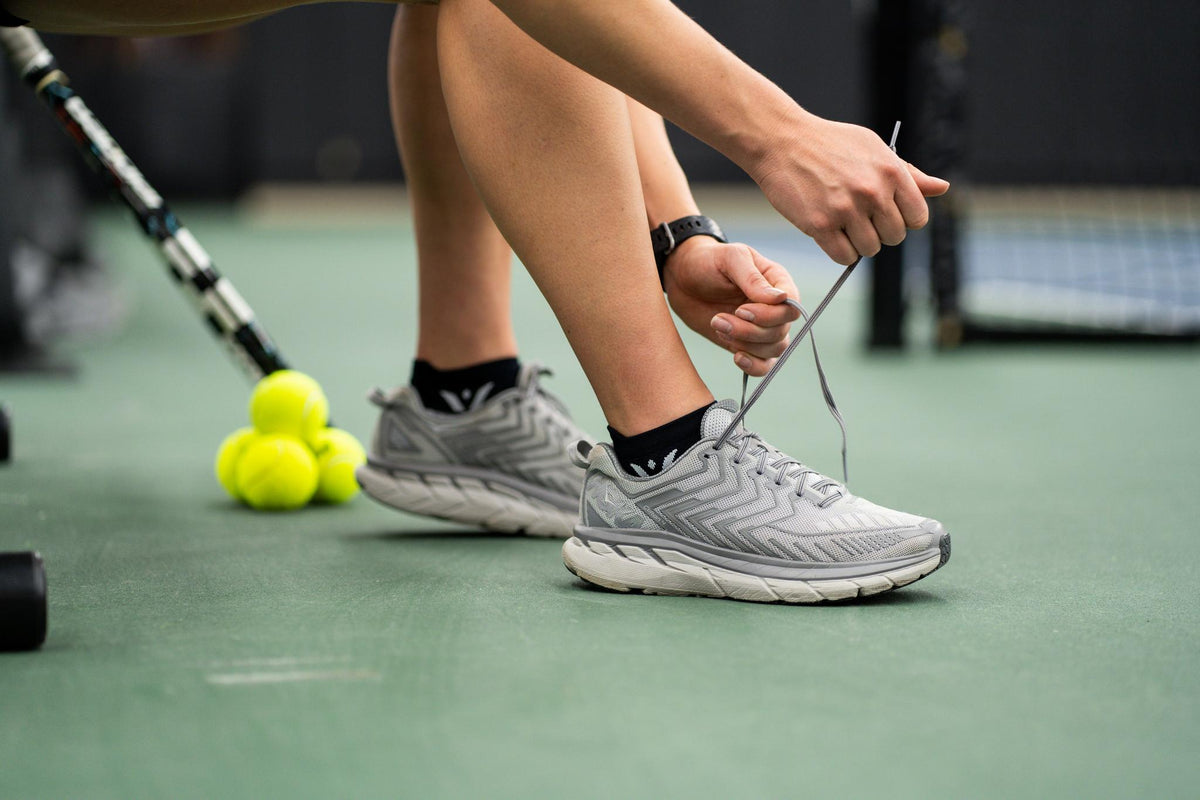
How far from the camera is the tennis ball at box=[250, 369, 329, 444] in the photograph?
146cm

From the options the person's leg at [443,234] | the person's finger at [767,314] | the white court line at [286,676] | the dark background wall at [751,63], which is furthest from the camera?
the dark background wall at [751,63]

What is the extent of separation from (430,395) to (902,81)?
1.95 m

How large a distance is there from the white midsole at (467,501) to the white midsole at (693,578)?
0.21 meters

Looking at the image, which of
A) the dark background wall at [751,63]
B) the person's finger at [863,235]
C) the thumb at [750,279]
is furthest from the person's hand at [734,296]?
the dark background wall at [751,63]

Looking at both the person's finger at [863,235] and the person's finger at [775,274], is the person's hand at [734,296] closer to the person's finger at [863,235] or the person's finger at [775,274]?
the person's finger at [775,274]

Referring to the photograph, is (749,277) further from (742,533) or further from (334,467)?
(334,467)

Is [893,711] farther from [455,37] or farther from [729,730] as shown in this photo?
[455,37]

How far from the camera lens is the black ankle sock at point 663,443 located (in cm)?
103

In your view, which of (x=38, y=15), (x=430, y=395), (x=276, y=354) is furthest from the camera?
(x=276, y=354)

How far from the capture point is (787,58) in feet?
31.4

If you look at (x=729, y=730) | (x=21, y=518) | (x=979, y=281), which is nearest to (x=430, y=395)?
(x=21, y=518)

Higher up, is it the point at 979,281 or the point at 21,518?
the point at 21,518

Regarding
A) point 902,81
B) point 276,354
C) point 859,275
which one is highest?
point 902,81

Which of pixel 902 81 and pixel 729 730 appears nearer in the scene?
pixel 729 730
